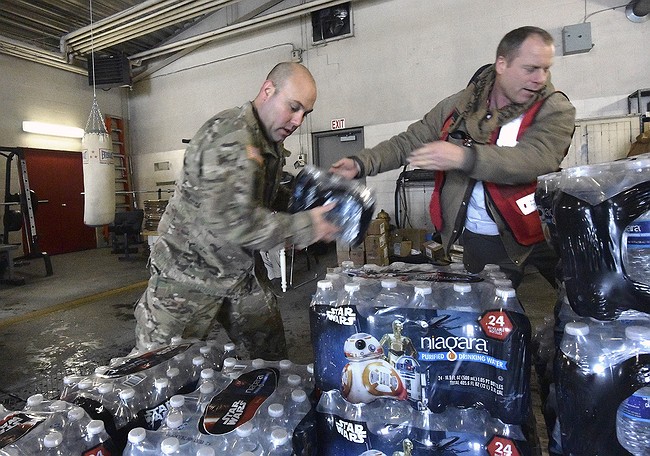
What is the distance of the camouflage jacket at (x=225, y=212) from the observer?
1.35m

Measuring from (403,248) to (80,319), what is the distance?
3917 mm

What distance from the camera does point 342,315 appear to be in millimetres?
1038

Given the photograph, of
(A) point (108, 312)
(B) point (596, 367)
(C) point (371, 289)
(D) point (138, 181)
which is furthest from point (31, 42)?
(B) point (596, 367)

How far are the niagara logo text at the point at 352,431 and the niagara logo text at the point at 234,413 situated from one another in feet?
0.81

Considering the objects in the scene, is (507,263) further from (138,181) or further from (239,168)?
(138,181)

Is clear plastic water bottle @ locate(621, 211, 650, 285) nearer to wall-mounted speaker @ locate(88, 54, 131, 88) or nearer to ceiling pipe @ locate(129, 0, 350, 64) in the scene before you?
ceiling pipe @ locate(129, 0, 350, 64)

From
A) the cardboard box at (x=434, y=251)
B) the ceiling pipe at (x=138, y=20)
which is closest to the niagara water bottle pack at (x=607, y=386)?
the cardboard box at (x=434, y=251)

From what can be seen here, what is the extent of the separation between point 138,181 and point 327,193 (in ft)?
32.3

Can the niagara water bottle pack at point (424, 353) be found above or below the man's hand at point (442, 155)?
below

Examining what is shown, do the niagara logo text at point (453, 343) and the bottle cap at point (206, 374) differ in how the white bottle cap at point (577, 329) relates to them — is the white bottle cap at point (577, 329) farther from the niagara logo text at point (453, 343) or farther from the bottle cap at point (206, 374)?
the bottle cap at point (206, 374)

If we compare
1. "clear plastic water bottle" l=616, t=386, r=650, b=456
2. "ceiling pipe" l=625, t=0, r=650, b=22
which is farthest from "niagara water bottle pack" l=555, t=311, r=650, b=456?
Result: "ceiling pipe" l=625, t=0, r=650, b=22

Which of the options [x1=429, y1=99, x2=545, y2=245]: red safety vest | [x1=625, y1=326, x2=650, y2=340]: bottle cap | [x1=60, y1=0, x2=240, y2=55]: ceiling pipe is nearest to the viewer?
[x1=625, y1=326, x2=650, y2=340]: bottle cap

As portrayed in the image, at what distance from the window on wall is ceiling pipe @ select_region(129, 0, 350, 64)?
40cm

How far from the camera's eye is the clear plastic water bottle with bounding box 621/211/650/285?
2.82ft
